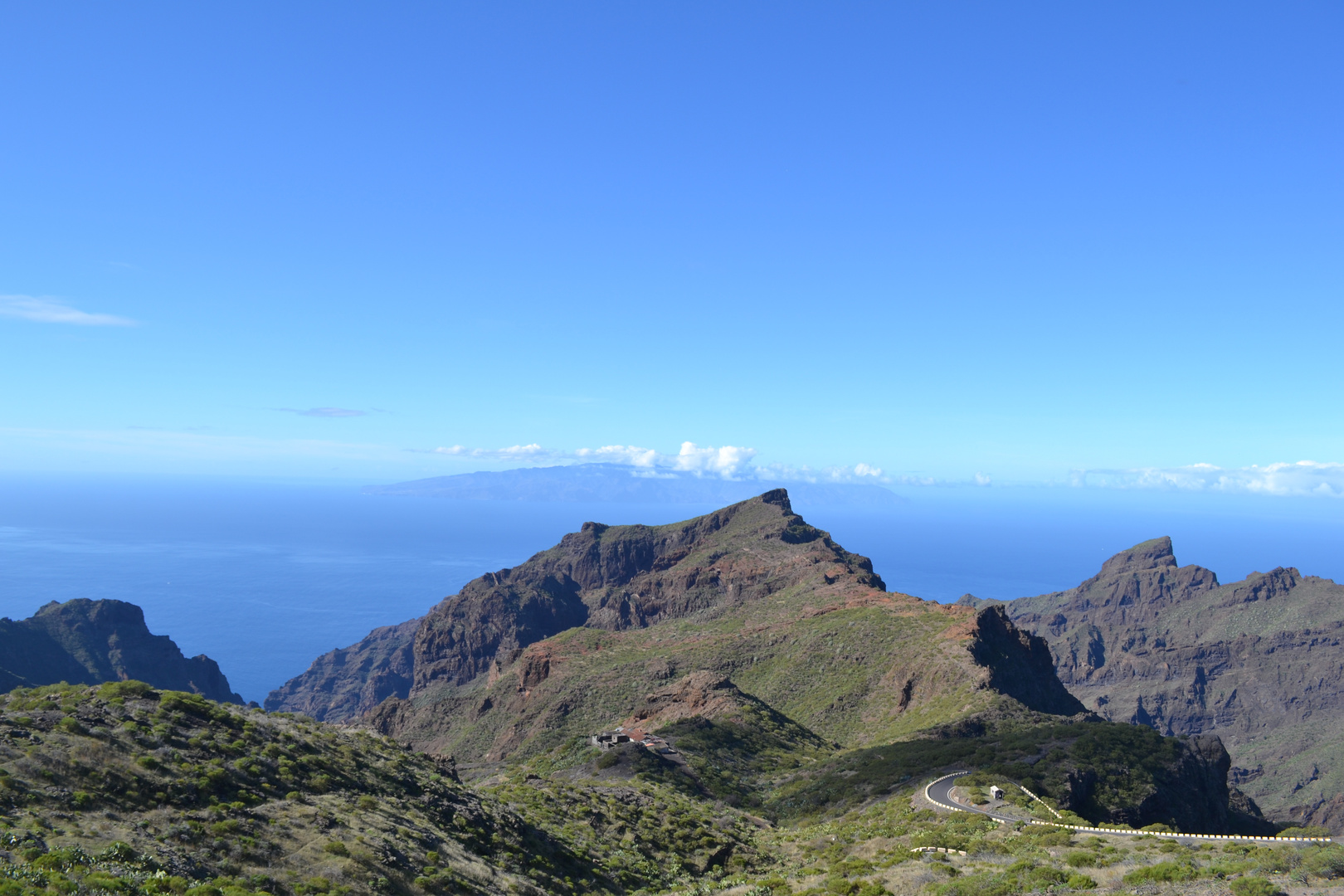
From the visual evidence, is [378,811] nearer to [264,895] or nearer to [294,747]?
[294,747]

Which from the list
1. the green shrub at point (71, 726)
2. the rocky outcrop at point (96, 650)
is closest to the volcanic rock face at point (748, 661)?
the rocky outcrop at point (96, 650)

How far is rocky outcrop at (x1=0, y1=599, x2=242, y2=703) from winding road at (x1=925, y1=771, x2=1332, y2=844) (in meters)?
161

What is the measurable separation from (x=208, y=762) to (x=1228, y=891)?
3808 centimetres

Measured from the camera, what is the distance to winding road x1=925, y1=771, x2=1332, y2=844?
31.9m

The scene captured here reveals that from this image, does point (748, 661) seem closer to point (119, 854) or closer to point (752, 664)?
point (752, 664)

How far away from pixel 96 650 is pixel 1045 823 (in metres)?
186

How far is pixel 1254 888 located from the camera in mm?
22094

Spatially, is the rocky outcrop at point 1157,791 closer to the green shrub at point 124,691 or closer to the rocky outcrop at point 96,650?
the green shrub at point 124,691

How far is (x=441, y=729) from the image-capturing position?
123875mm

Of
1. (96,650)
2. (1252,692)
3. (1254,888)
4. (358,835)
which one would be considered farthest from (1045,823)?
(96,650)

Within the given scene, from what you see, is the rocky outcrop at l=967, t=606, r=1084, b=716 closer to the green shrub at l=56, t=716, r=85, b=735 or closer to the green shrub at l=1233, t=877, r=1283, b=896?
the green shrub at l=1233, t=877, r=1283, b=896

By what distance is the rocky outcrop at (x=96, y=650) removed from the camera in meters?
146

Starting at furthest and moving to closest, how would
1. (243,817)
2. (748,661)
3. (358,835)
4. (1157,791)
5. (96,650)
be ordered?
(96,650), (748,661), (1157,791), (358,835), (243,817)

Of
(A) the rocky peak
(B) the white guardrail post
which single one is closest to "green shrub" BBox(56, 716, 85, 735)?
(B) the white guardrail post
